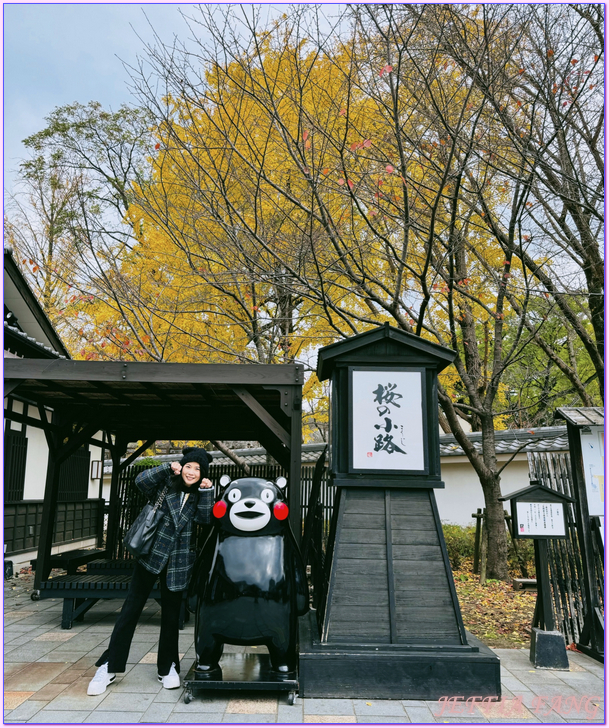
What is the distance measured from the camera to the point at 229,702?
13.3 feet

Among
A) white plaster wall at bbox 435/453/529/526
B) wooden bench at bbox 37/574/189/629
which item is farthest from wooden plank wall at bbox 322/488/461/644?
white plaster wall at bbox 435/453/529/526

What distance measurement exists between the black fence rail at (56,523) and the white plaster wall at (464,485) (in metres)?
9.19

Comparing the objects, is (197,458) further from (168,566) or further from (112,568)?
(112,568)

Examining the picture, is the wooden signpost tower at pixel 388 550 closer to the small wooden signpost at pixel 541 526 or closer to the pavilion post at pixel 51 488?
the small wooden signpost at pixel 541 526

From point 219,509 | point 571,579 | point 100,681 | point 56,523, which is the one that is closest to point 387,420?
point 219,509

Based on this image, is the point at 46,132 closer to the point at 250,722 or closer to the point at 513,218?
the point at 513,218

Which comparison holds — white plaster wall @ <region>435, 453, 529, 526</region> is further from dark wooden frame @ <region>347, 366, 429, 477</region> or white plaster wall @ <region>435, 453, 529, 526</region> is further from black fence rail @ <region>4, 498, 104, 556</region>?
dark wooden frame @ <region>347, 366, 429, 477</region>

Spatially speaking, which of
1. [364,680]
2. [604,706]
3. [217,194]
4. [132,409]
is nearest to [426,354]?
[364,680]

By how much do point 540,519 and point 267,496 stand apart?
9.37ft

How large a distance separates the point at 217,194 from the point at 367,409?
445cm

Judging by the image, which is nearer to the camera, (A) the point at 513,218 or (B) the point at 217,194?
(A) the point at 513,218

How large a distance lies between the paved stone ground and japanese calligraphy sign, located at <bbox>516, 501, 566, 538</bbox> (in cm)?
121

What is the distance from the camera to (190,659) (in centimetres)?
508

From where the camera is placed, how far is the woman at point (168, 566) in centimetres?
425
